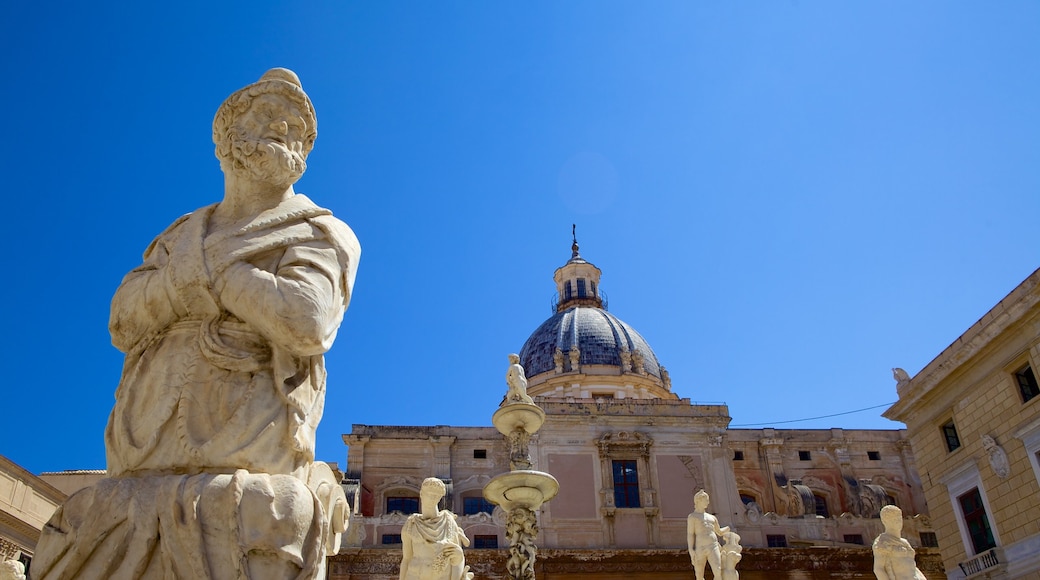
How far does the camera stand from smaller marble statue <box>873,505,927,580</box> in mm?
9891

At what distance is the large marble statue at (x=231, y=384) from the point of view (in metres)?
2.22

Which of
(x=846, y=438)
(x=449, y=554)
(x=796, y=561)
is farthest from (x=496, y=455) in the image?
(x=449, y=554)

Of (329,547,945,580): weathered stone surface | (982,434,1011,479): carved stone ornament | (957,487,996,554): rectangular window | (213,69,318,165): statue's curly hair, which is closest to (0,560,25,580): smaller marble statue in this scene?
(213,69,318,165): statue's curly hair

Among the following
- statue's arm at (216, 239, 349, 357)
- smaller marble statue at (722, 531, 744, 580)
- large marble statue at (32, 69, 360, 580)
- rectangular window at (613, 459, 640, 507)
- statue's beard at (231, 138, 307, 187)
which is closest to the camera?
large marble statue at (32, 69, 360, 580)

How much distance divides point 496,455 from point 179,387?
1271 inches

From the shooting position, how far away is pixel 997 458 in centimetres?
1950

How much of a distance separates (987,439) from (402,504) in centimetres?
2075

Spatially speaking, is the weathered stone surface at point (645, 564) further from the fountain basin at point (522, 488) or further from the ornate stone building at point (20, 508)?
the fountain basin at point (522, 488)

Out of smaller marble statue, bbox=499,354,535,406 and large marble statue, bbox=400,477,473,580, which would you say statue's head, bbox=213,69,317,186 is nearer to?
large marble statue, bbox=400,477,473,580

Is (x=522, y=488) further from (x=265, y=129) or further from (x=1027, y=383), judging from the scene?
(x=1027, y=383)

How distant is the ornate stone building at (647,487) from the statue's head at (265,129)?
27069 millimetres

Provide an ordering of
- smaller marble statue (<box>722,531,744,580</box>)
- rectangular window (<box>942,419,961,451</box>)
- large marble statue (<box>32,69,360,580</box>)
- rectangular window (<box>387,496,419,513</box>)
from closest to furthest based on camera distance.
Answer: large marble statue (<box>32,69,360,580</box>)
smaller marble statue (<box>722,531,744,580</box>)
rectangular window (<box>942,419,961,451</box>)
rectangular window (<box>387,496,419,513</box>)

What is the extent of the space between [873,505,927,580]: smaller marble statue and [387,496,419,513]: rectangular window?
79.6 feet

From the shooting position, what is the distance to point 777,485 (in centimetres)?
3581
